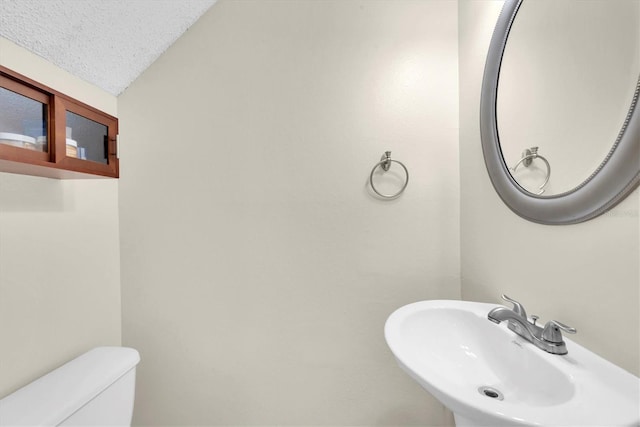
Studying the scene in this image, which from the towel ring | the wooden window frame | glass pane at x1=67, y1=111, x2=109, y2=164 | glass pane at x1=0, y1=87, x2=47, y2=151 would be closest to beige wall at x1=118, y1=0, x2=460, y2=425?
the towel ring

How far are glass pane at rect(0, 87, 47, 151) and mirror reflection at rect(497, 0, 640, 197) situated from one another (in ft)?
4.71

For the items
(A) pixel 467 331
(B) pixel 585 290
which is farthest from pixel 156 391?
(B) pixel 585 290

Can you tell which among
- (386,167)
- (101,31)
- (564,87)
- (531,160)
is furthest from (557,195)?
(101,31)

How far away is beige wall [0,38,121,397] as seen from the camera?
0.85m

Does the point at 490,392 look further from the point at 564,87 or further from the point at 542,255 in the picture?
the point at 564,87

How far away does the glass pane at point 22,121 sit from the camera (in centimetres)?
76

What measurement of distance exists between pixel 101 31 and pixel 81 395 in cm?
124

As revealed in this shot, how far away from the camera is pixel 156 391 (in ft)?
4.10

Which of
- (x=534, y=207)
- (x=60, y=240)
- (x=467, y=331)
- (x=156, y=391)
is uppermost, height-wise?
(x=534, y=207)

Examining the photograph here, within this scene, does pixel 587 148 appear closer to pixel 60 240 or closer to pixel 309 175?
pixel 309 175

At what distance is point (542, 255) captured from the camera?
739 millimetres

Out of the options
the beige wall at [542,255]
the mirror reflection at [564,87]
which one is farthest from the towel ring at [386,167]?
the mirror reflection at [564,87]

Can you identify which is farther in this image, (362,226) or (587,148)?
(362,226)

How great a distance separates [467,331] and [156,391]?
135cm
